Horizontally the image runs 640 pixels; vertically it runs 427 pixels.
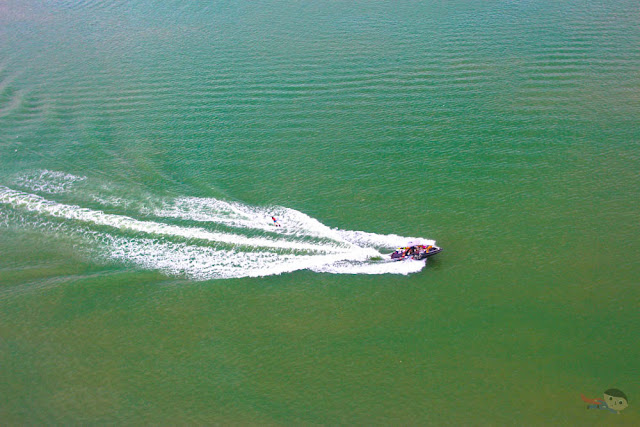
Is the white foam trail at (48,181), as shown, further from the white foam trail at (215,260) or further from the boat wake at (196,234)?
the white foam trail at (215,260)

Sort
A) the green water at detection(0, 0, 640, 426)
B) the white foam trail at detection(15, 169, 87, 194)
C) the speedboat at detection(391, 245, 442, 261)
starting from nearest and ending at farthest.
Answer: the green water at detection(0, 0, 640, 426) < the speedboat at detection(391, 245, 442, 261) < the white foam trail at detection(15, 169, 87, 194)

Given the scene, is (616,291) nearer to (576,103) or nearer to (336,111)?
(576,103)

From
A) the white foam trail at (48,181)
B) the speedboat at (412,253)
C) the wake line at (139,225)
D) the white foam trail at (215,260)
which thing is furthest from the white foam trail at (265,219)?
the white foam trail at (48,181)

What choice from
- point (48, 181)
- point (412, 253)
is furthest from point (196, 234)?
point (412, 253)

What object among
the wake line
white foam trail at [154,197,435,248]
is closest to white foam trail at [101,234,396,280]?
the wake line

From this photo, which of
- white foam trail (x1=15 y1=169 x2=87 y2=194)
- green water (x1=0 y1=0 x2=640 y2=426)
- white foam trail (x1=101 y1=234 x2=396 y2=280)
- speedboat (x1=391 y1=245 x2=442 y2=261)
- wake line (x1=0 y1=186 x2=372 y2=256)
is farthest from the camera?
white foam trail (x1=15 y1=169 x2=87 y2=194)

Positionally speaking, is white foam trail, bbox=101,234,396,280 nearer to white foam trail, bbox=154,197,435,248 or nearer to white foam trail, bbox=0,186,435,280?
white foam trail, bbox=0,186,435,280

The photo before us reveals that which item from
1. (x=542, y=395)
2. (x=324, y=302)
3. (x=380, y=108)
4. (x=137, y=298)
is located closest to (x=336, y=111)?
(x=380, y=108)
